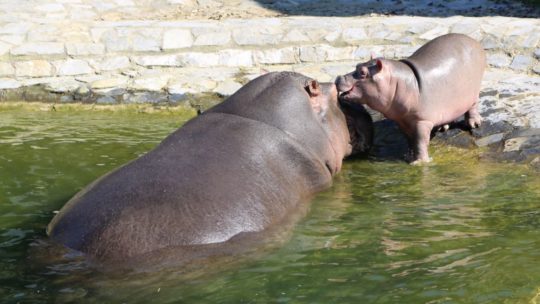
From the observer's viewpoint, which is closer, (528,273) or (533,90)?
(528,273)

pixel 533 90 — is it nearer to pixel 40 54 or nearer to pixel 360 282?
pixel 360 282

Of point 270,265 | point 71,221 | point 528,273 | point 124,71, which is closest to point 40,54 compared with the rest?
point 124,71

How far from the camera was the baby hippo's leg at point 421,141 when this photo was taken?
7.39 meters

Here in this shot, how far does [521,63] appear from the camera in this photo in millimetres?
9672

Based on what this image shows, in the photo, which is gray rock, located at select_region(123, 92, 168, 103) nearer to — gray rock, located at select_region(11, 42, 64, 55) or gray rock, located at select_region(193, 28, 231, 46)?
gray rock, located at select_region(193, 28, 231, 46)

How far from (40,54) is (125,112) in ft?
6.18

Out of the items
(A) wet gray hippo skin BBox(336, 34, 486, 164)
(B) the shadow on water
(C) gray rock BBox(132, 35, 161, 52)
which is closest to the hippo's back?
(A) wet gray hippo skin BBox(336, 34, 486, 164)

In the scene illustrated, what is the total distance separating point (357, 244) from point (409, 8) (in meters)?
9.69

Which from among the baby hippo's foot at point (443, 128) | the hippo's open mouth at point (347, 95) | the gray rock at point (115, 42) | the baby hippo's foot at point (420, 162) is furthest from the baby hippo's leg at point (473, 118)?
the gray rock at point (115, 42)

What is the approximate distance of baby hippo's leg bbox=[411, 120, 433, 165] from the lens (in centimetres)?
739

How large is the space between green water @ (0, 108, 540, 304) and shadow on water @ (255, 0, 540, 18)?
6.18m

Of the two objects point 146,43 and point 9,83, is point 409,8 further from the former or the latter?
point 9,83

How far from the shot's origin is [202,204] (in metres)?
4.93

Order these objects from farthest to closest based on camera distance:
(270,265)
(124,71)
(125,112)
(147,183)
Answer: (124,71)
(125,112)
(147,183)
(270,265)
